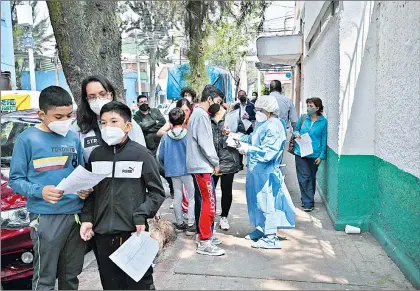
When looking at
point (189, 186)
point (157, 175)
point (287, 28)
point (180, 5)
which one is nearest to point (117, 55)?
point (189, 186)

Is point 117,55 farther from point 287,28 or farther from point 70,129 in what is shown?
point 287,28

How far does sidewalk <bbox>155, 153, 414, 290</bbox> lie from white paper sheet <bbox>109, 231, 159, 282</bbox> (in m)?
1.17

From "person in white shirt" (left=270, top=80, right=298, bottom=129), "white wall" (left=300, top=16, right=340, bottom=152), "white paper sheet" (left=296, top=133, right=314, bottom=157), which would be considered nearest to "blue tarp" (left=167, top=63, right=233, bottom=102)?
"person in white shirt" (left=270, top=80, right=298, bottom=129)

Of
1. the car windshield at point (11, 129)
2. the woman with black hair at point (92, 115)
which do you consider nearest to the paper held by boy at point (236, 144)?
the woman with black hair at point (92, 115)

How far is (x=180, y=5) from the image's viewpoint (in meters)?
12.5

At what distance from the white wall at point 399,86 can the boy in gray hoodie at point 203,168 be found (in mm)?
1862

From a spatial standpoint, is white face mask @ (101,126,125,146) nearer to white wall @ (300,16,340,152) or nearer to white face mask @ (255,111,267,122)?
white face mask @ (255,111,267,122)

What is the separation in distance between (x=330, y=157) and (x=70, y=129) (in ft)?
13.3

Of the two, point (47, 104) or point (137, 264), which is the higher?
point (47, 104)

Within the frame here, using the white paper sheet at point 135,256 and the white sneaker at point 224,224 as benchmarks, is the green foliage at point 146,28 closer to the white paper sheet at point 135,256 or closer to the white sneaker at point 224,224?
the white sneaker at point 224,224

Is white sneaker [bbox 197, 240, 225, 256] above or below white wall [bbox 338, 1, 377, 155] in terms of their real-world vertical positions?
below

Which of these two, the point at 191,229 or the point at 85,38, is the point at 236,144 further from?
the point at 85,38

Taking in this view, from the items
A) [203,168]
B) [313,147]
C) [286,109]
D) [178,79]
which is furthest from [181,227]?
[178,79]

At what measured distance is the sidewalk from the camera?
381 cm
